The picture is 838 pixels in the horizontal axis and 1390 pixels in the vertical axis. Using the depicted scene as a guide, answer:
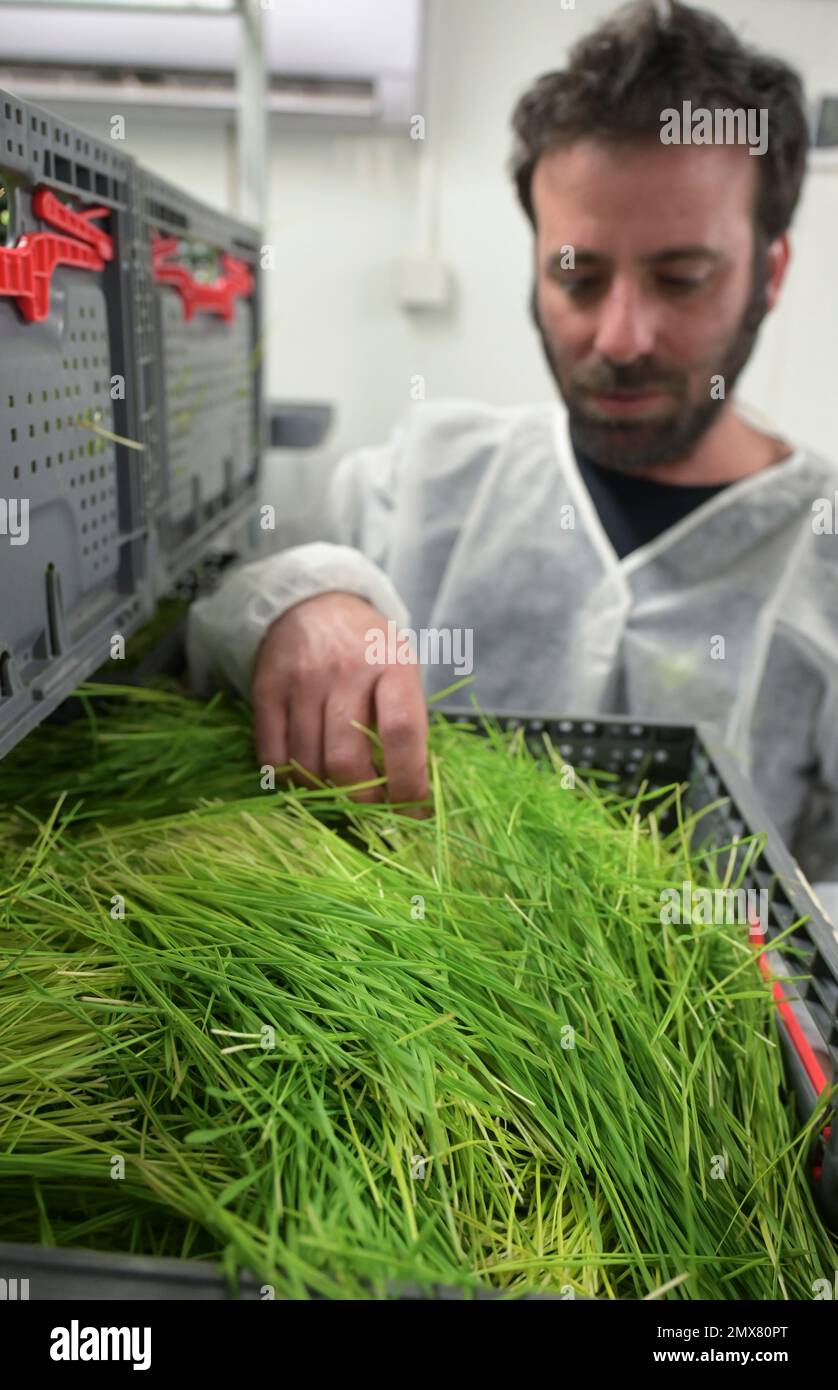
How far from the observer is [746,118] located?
1115 mm

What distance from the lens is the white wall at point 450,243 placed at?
4.72 ft

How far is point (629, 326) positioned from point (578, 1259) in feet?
3.40

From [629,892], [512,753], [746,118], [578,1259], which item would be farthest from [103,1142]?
[746,118]

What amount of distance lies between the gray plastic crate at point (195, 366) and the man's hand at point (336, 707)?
11cm

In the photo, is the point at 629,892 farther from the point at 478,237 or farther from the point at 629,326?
the point at 478,237

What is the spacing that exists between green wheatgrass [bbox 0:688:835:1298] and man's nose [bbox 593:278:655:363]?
0.77 meters

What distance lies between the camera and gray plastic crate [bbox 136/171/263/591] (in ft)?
2.10

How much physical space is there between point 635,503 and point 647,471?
0.17ft

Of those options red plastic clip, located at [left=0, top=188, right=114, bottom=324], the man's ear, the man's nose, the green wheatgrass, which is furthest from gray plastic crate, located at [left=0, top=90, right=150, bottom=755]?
the man's ear

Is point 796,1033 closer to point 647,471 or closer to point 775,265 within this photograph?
point 647,471

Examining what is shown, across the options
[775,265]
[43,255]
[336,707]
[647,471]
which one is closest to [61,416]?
[43,255]

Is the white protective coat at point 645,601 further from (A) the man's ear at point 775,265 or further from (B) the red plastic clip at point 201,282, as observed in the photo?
(B) the red plastic clip at point 201,282

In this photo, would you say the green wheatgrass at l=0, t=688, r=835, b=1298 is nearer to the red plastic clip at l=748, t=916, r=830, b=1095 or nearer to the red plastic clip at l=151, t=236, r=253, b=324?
the red plastic clip at l=748, t=916, r=830, b=1095

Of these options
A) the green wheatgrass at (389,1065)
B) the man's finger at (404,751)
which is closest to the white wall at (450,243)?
the man's finger at (404,751)
